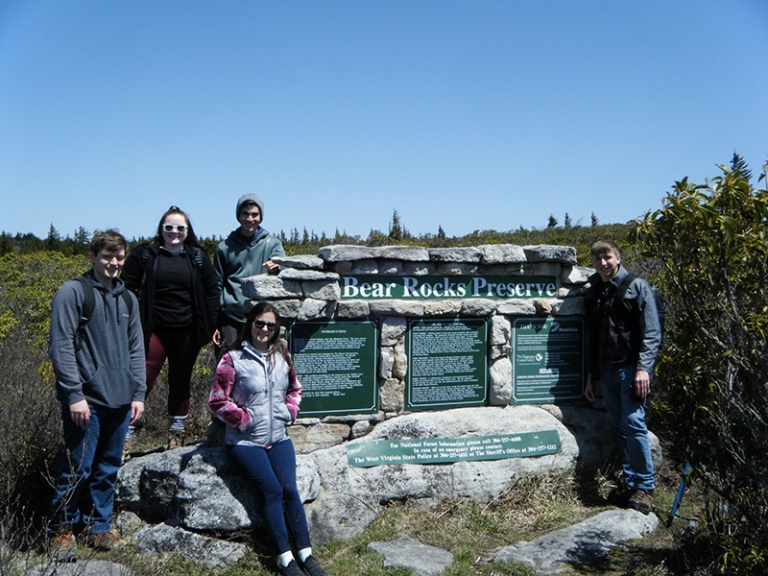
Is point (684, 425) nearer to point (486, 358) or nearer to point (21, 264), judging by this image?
point (486, 358)

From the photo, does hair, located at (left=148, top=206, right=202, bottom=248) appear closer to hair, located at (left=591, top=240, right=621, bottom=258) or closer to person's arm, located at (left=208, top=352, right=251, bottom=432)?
person's arm, located at (left=208, top=352, right=251, bottom=432)

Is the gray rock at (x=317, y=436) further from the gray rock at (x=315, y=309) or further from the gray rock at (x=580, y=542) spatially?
the gray rock at (x=580, y=542)

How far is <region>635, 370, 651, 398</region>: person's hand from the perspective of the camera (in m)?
5.12

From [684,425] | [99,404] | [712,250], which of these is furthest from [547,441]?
[99,404]

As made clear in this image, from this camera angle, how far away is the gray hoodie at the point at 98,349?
4.08 m

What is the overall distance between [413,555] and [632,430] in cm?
206

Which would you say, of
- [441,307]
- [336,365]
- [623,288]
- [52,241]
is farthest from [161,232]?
[52,241]

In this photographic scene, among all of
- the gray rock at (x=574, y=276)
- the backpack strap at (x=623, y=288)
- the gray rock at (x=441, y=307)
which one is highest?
the gray rock at (x=574, y=276)

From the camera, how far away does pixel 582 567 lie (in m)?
4.46

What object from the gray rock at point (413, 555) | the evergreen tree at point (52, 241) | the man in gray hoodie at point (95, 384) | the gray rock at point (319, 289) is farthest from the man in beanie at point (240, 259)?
the evergreen tree at point (52, 241)

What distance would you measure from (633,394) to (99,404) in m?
3.90

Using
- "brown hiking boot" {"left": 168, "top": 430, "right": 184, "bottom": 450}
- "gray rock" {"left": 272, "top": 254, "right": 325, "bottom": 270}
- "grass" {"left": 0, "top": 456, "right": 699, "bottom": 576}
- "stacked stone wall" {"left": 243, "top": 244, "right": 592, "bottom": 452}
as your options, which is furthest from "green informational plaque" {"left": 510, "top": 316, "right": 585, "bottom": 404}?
"brown hiking boot" {"left": 168, "top": 430, "right": 184, "bottom": 450}

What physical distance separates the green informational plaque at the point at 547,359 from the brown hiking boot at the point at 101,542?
3281 millimetres

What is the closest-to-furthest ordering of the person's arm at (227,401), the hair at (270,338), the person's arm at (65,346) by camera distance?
the person's arm at (65,346), the person's arm at (227,401), the hair at (270,338)
